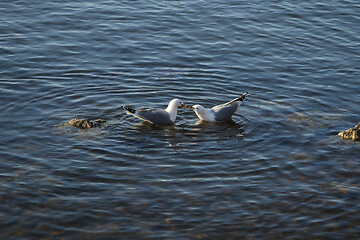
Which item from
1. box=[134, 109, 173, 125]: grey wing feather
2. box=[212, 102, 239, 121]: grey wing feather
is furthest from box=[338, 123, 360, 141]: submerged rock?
box=[134, 109, 173, 125]: grey wing feather

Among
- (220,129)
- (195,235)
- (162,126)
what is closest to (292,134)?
(220,129)

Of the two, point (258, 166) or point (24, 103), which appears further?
point (24, 103)

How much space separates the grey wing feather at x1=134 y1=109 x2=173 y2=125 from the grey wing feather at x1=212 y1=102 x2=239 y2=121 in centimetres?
138

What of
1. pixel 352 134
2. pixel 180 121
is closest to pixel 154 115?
pixel 180 121

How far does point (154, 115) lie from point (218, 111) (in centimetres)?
176

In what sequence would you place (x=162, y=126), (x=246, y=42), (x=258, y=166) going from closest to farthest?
(x=258, y=166), (x=162, y=126), (x=246, y=42)

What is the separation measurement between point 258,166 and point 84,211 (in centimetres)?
422

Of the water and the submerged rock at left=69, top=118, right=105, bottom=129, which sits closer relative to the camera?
the water

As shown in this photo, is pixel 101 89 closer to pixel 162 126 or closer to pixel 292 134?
pixel 162 126

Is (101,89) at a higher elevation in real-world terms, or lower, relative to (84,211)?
higher

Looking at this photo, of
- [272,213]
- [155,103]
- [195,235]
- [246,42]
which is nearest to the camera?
[195,235]

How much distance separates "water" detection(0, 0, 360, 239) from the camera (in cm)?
1144

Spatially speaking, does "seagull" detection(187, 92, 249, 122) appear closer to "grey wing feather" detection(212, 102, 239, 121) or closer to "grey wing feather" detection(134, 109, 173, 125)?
"grey wing feather" detection(212, 102, 239, 121)

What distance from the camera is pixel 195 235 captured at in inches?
428
